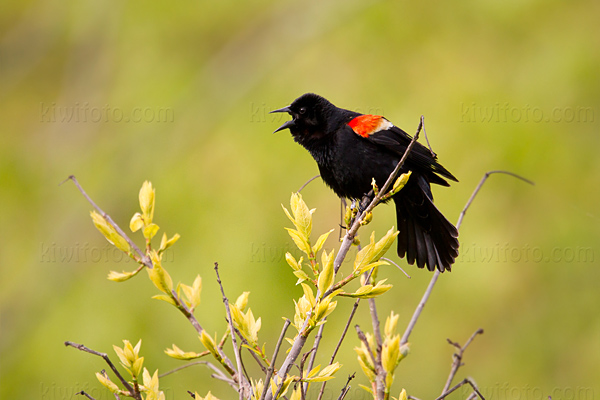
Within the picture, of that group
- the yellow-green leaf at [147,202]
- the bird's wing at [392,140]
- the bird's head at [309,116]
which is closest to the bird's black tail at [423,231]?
the bird's wing at [392,140]

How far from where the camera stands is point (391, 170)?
9.49 ft

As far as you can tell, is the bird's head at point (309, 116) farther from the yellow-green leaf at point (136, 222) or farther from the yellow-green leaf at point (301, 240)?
the yellow-green leaf at point (136, 222)

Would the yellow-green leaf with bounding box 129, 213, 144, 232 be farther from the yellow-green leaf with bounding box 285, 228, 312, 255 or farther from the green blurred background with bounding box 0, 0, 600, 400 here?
the green blurred background with bounding box 0, 0, 600, 400

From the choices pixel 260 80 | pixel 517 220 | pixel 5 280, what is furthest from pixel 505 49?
pixel 5 280

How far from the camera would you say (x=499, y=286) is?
4.58 metres

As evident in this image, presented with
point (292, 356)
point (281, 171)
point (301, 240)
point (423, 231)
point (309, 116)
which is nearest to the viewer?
point (292, 356)

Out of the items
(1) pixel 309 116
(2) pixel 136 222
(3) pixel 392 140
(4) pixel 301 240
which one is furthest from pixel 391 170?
(2) pixel 136 222

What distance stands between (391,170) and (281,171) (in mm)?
2474

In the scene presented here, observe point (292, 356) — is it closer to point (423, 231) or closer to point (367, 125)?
point (423, 231)

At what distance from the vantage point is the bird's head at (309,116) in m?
3.07

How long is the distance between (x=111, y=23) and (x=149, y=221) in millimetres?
6758

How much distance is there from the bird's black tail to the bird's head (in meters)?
0.59

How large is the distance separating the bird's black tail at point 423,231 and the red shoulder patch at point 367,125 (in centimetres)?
33

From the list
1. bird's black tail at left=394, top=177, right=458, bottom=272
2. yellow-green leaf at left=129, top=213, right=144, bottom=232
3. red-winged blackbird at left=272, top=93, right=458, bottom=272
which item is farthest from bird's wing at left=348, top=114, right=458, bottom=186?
yellow-green leaf at left=129, top=213, right=144, bottom=232
